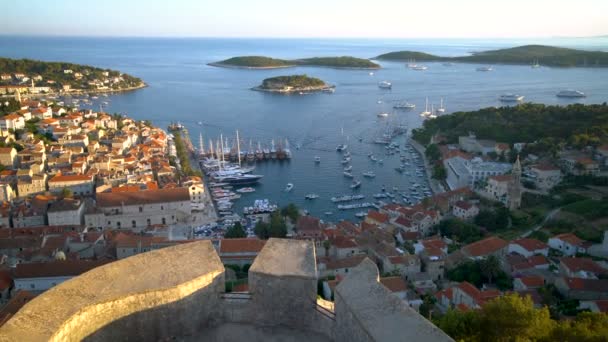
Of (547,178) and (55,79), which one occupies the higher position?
(55,79)

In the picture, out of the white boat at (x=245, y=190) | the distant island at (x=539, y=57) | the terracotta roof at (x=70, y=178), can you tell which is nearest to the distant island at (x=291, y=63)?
the distant island at (x=539, y=57)

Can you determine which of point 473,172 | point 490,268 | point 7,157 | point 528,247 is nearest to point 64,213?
point 7,157

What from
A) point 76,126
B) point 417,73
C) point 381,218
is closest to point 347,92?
point 417,73

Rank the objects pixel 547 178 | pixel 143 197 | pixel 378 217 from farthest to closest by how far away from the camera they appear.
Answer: pixel 547 178 < pixel 143 197 < pixel 378 217

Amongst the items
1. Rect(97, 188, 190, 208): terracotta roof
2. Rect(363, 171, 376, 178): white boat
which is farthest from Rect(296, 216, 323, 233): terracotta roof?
Rect(363, 171, 376, 178): white boat

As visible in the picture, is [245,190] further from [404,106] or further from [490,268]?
[404,106]

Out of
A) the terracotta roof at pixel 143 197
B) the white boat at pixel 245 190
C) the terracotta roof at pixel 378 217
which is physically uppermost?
the terracotta roof at pixel 143 197

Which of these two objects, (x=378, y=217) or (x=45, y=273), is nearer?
(x=45, y=273)

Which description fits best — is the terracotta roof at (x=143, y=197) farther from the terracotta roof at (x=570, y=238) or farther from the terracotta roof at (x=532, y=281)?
the terracotta roof at (x=570, y=238)
